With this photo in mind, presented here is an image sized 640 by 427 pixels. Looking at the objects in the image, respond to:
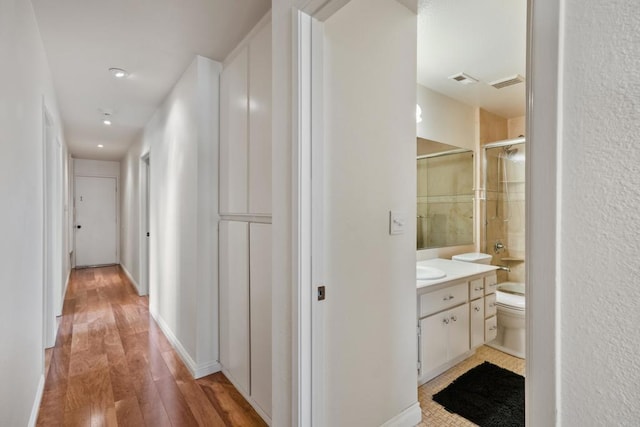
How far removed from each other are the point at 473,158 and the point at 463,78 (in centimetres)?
100

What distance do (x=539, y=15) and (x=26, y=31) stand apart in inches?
95.3

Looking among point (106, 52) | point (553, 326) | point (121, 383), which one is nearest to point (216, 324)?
point (121, 383)

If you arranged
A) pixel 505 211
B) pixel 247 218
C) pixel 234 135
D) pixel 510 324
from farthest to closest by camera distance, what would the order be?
pixel 505 211 < pixel 510 324 < pixel 234 135 < pixel 247 218

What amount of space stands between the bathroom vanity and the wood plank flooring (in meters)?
1.18

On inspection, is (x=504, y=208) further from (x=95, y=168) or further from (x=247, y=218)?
(x=95, y=168)

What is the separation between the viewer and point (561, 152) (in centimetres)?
54

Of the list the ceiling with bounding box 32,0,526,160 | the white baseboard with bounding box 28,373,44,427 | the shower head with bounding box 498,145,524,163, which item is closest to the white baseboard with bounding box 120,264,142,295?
the white baseboard with bounding box 28,373,44,427

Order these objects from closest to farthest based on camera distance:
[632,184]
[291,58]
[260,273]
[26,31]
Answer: [632,184] < [291,58] < [26,31] < [260,273]

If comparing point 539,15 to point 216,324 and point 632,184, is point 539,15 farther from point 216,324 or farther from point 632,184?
point 216,324

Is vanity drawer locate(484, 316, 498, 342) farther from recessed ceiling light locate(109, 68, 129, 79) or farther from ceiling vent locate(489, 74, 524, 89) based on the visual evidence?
recessed ceiling light locate(109, 68, 129, 79)

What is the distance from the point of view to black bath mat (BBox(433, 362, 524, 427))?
1939 millimetres

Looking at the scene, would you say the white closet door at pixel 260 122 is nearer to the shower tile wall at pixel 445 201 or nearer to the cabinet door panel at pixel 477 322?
the shower tile wall at pixel 445 201

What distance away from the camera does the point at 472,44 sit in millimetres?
2207

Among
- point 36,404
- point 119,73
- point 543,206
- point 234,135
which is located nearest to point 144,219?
point 119,73
